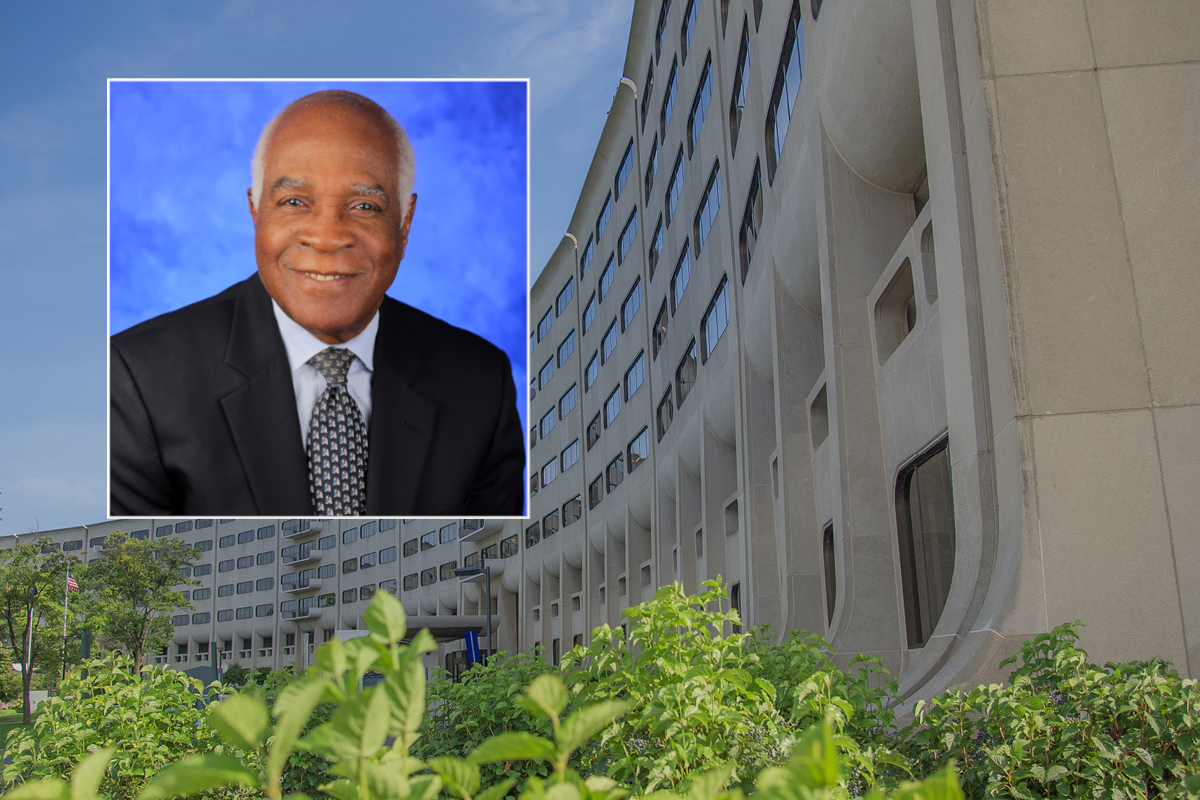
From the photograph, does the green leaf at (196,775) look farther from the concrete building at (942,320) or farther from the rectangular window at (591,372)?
the rectangular window at (591,372)

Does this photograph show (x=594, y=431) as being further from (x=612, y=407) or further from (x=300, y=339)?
(x=300, y=339)

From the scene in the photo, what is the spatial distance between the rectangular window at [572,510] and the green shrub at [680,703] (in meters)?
50.8

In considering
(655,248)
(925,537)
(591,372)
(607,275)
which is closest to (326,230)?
(925,537)

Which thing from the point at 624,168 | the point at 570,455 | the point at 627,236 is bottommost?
the point at 570,455

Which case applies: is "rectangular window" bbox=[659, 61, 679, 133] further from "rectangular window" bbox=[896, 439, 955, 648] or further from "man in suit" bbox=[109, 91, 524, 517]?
"man in suit" bbox=[109, 91, 524, 517]

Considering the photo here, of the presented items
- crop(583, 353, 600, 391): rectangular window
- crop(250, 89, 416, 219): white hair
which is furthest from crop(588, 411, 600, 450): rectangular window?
crop(250, 89, 416, 219): white hair

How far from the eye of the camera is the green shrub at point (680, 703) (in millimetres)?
4301

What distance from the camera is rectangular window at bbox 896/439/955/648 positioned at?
14.5 m

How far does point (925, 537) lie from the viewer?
607 inches

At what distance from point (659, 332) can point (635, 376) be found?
15.3 feet

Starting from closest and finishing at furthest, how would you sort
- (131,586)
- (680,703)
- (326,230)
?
1. (680,703)
2. (326,230)
3. (131,586)

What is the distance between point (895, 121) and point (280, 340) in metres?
10.6

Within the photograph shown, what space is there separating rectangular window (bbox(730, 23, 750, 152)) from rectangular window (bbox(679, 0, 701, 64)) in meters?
6.66

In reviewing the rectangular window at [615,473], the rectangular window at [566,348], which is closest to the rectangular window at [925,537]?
the rectangular window at [615,473]
